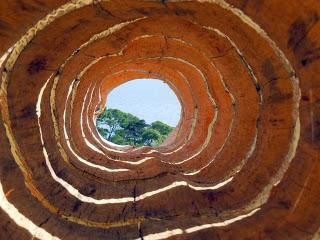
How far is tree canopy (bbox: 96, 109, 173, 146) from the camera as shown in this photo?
24.9 metres

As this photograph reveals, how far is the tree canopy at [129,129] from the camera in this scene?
24906mm

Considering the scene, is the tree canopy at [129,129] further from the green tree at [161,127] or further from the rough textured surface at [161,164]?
the rough textured surface at [161,164]

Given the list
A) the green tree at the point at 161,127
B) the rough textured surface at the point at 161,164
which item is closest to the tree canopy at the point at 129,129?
the green tree at the point at 161,127

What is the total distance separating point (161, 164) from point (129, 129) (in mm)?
20158

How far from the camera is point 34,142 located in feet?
13.1

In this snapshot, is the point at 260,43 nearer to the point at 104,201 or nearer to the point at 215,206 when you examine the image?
the point at 215,206

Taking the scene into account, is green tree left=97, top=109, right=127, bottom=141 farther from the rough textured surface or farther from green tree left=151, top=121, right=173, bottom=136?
the rough textured surface

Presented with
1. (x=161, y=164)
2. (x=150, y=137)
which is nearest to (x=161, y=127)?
(x=150, y=137)

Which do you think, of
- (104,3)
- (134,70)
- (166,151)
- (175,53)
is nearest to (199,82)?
(175,53)

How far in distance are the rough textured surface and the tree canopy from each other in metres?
19.1

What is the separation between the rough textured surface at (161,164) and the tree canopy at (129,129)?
19.1 meters

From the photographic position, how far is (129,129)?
25.8 meters

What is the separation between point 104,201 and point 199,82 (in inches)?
152

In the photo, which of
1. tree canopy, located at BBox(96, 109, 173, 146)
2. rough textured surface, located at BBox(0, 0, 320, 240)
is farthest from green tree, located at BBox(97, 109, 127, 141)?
rough textured surface, located at BBox(0, 0, 320, 240)
